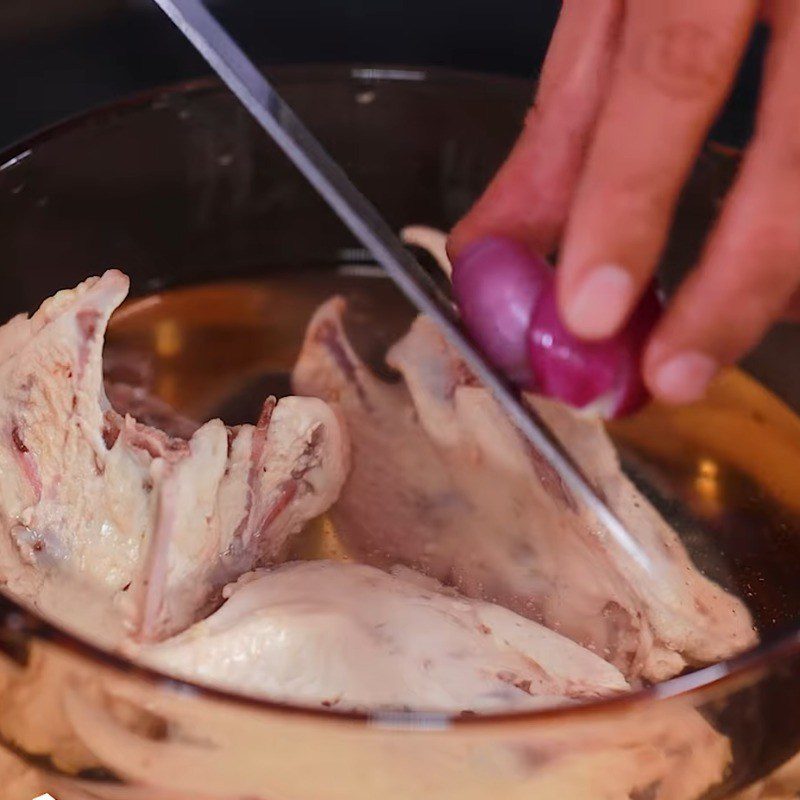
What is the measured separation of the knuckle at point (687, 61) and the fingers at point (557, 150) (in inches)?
6.5

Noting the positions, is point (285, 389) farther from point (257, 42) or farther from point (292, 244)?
point (257, 42)

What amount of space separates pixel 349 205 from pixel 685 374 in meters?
0.23

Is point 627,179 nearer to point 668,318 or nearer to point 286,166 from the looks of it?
point 668,318

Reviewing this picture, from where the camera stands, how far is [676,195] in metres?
0.55

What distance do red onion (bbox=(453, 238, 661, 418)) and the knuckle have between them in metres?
0.11

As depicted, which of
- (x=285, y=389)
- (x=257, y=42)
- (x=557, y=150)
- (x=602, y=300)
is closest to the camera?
(x=602, y=300)

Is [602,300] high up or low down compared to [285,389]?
up

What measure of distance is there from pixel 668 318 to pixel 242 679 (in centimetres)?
29

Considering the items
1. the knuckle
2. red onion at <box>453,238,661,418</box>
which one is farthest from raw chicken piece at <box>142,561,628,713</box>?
the knuckle

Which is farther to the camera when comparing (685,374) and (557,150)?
(557,150)

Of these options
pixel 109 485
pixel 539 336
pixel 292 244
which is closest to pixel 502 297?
pixel 539 336

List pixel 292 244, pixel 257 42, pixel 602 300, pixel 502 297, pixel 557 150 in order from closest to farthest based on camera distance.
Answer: pixel 602 300 → pixel 502 297 → pixel 557 150 → pixel 292 244 → pixel 257 42

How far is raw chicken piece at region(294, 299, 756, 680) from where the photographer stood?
691 millimetres

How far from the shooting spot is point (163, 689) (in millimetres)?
442
